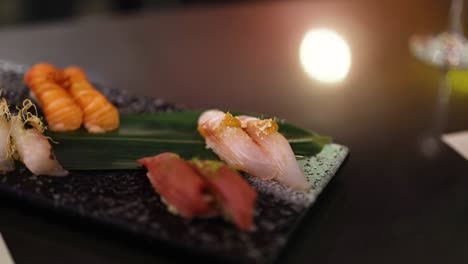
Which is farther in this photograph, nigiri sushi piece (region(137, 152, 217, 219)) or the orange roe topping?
the orange roe topping

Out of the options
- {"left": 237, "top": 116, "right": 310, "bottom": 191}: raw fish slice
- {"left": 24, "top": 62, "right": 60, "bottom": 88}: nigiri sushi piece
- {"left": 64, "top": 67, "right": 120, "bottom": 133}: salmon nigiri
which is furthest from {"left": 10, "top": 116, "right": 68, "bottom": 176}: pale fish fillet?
{"left": 237, "top": 116, "right": 310, "bottom": 191}: raw fish slice

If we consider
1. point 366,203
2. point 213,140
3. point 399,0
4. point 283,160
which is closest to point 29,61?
point 213,140

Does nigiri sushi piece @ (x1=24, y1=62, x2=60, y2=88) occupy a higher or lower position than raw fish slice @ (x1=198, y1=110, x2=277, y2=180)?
higher

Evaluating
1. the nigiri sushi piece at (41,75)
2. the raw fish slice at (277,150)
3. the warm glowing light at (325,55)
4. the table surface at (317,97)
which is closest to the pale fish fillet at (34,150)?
the table surface at (317,97)

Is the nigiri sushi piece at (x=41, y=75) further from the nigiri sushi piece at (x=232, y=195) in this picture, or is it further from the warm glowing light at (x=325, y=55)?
the warm glowing light at (x=325, y=55)

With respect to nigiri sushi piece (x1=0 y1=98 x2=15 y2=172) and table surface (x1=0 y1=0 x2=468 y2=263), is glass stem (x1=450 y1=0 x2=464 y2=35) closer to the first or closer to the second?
table surface (x1=0 y1=0 x2=468 y2=263)

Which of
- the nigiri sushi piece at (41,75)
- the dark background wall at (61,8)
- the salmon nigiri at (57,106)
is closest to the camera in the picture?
the salmon nigiri at (57,106)

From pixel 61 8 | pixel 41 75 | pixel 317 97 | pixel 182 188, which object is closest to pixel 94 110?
pixel 41 75
